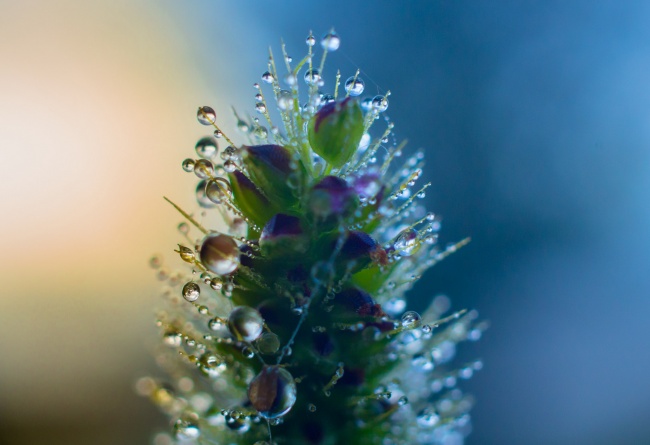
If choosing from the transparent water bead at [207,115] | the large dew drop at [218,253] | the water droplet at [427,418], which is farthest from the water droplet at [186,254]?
the water droplet at [427,418]

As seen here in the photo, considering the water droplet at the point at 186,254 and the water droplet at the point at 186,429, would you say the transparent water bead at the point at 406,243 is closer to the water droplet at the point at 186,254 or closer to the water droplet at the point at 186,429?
the water droplet at the point at 186,254

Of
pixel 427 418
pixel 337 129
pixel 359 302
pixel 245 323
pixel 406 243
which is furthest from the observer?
pixel 427 418

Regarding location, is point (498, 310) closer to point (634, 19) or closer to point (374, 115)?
point (634, 19)

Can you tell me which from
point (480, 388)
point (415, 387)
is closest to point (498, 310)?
point (480, 388)

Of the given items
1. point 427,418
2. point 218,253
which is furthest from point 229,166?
point 427,418

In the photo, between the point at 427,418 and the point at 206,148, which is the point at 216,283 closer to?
the point at 206,148

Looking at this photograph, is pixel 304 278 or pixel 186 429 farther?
pixel 186 429

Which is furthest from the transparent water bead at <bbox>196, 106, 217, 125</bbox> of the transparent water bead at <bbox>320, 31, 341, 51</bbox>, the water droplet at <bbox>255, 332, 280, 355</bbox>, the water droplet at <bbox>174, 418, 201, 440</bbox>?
the water droplet at <bbox>174, 418, 201, 440</bbox>
